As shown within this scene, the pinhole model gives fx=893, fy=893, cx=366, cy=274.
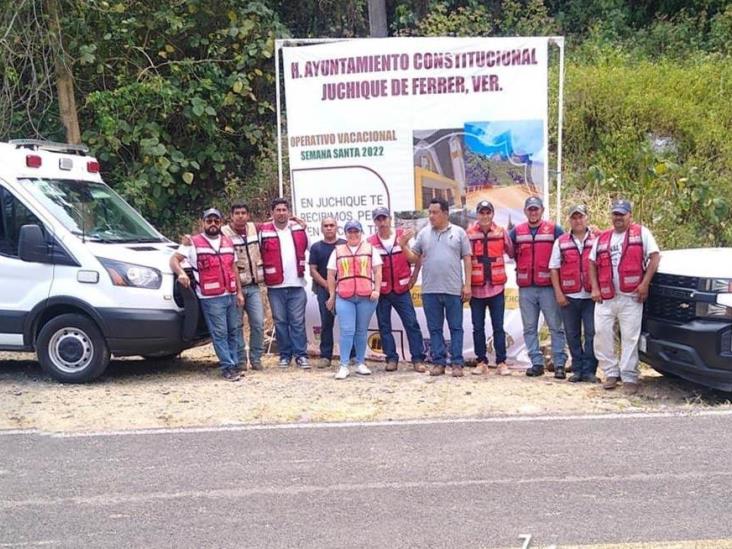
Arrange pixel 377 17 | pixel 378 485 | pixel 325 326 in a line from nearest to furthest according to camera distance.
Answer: pixel 378 485, pixel 325 326, pixel 377 17

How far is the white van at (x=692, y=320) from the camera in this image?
7777 millimetres

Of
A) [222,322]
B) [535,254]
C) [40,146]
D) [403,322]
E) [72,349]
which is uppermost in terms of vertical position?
[40,146]

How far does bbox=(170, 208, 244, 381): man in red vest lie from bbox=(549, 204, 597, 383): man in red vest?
11.0ft

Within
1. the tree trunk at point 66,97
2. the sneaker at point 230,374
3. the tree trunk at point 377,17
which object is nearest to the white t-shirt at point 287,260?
the sneaker at point 230,374

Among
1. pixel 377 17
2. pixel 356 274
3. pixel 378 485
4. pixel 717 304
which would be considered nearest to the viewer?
pixel 378 485

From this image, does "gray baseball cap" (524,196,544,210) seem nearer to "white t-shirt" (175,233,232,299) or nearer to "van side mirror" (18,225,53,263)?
"white t-shirt" (175,233,232,299)

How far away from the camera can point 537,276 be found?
30.3 feet

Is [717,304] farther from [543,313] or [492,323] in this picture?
[492,323]

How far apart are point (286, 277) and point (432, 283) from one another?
5.46ft

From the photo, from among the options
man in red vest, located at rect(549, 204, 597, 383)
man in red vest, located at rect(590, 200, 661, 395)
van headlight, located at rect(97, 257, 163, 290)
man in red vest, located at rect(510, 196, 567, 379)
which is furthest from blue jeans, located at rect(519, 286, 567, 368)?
van headlight, located at rect(97, 257, 163, 290)

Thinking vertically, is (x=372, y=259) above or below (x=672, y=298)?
above

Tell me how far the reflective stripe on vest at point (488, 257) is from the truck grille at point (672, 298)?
157 cm

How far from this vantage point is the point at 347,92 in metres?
→ 10.3

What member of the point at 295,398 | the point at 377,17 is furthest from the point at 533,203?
the point at 377,17
